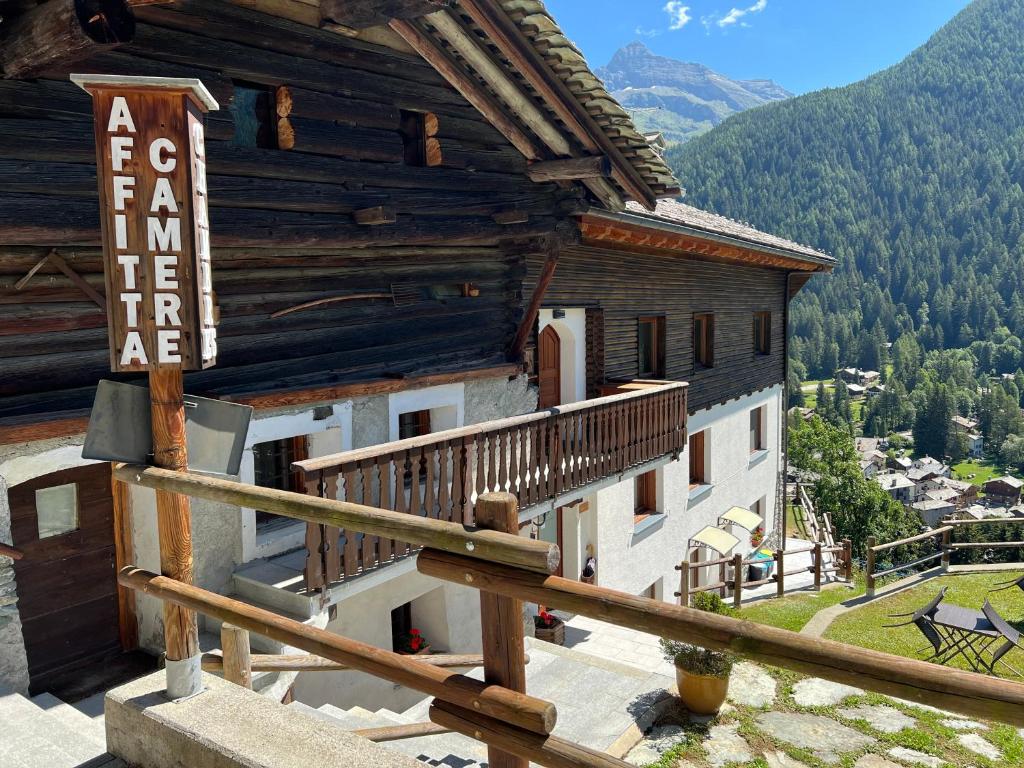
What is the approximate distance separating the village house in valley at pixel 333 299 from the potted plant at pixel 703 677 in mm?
2161

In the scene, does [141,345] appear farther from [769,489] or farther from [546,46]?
[769,489]

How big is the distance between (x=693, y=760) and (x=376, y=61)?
696 centimetres

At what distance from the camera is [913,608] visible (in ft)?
43.2

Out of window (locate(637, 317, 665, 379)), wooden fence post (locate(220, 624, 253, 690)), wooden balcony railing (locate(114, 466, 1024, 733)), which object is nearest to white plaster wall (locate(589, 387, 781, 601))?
window (locate(637, 317, 665, 379))

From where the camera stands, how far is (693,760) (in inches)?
280

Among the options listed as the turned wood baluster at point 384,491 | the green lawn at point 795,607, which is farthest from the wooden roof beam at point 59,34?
the green lawn at point 795,607

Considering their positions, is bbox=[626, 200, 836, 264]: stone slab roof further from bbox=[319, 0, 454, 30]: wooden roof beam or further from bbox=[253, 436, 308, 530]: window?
bbox=[253, 436, 308, 530]: window

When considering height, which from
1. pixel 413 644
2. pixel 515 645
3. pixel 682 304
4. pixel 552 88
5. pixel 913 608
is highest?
pixel 552 88

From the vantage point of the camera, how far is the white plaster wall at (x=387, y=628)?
8.20 meters

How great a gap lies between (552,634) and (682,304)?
6651 millimetres

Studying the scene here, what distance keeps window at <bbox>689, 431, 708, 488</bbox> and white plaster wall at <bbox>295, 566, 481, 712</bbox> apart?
26.2 ft

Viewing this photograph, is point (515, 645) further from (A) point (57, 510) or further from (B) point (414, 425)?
(B) point (414, 425)

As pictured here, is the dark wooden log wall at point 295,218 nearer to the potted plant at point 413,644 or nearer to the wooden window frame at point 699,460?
the potted plant at point 413,644

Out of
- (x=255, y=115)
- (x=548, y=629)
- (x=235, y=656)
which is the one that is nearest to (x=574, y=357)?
(x=548, y=629)
